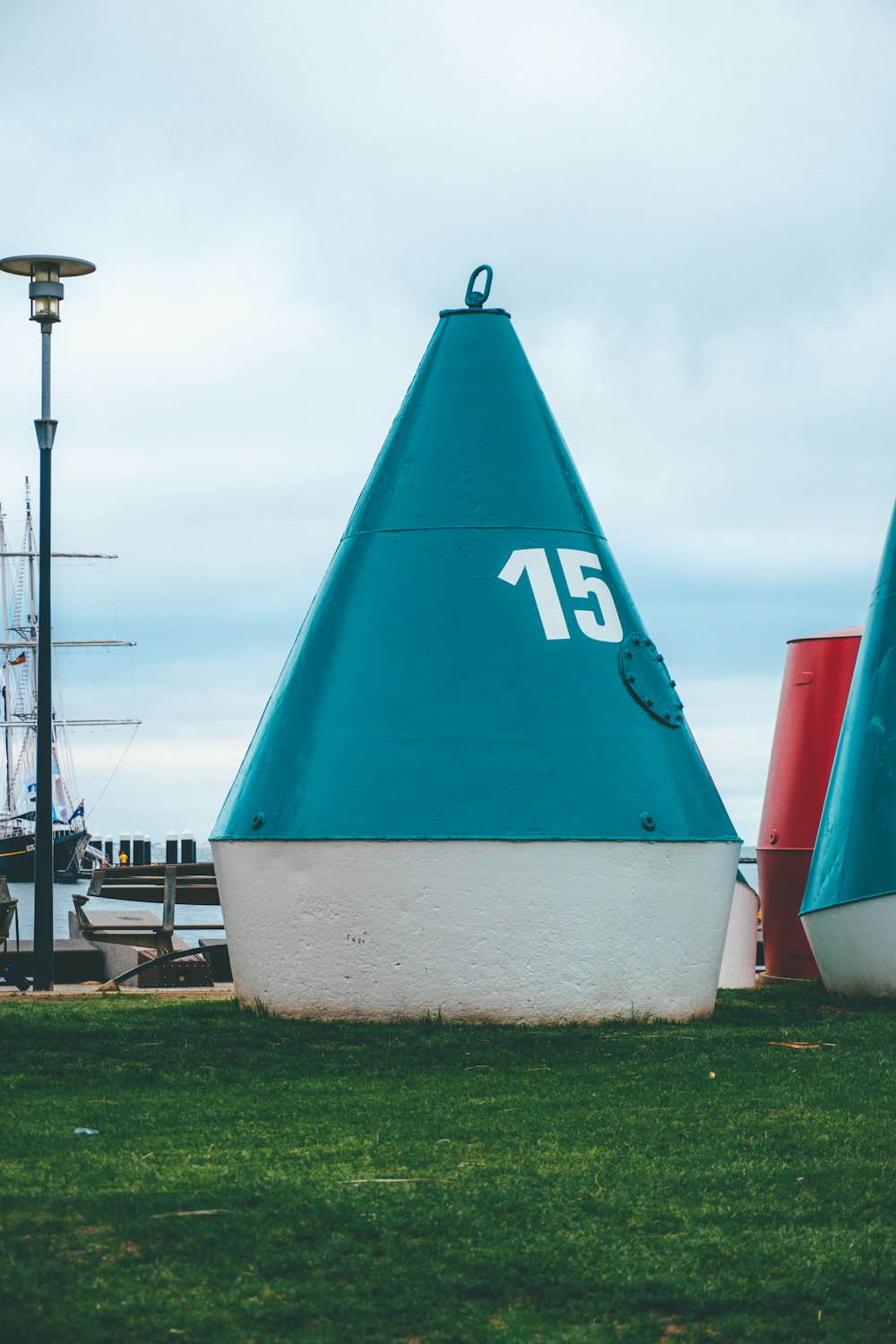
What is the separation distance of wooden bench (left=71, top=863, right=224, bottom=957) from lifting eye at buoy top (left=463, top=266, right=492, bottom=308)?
501 centimetres

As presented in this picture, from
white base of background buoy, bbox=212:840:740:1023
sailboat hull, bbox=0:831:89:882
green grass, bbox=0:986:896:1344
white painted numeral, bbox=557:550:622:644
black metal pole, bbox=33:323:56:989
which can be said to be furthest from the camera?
sailboat hull, bbox=0:831:89:882

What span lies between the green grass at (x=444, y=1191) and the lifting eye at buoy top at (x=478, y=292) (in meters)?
5.25

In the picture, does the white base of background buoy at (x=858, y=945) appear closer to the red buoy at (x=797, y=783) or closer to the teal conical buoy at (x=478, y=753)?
the teal conical buoy at (x=478, y=753)

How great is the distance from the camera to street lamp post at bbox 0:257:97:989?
12594 millimetres

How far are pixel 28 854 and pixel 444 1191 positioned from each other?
76.1 m

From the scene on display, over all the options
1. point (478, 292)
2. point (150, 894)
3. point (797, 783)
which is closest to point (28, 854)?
point (797, 783)

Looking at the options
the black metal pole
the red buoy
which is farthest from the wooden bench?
the red buoy

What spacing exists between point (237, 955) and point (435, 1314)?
19.7 ft

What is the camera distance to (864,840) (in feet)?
36.8

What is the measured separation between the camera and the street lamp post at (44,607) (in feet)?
41.3

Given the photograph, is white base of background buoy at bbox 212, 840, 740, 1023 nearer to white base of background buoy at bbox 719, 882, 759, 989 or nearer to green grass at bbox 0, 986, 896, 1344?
green grass at bbox 0, 986, 896, 1344

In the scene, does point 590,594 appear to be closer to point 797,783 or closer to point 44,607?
point 44,607

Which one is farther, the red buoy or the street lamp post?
the red buoy

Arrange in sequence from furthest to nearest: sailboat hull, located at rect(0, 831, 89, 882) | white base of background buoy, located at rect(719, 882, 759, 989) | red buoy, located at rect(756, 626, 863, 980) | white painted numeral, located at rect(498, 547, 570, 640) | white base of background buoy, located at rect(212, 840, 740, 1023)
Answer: sailboat hull, located at rect(0, 831, 89, 882) < red buoy, located at rect(756, 626, 863, 980) < white base of background buoy, located at rect(719, 882, 759, 989) < white painted numeral, located at rect(498, 547, 570, 640) < white base of background buoy, located at rect(212, 840, 740, 1023)
